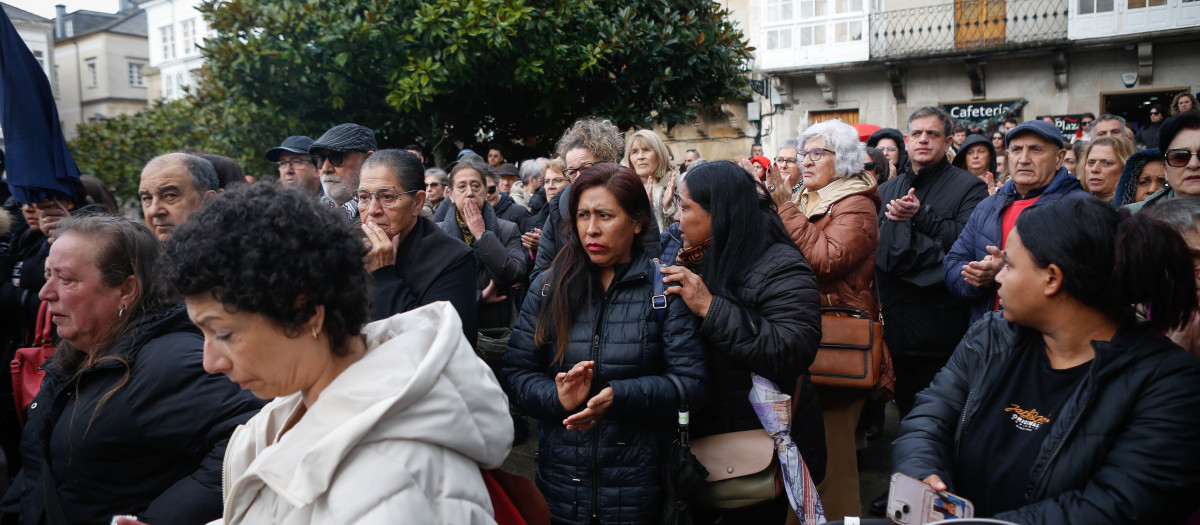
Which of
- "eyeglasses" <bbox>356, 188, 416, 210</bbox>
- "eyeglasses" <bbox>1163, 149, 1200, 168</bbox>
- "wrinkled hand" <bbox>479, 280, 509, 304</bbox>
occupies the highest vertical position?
"eyeglasses" <bbox>1163, 149, 1200, 168</bbox>

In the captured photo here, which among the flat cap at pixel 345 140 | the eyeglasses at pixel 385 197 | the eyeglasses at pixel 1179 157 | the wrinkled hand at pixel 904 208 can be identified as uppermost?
the flat cap at pixel 345 140

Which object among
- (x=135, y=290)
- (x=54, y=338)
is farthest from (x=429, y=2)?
(x=135, y=290)

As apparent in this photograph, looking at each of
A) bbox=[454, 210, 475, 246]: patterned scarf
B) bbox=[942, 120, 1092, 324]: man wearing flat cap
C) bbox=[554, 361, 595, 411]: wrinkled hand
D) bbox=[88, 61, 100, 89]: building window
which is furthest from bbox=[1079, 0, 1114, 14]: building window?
bbox=[88, 61, 100, 89]: building window

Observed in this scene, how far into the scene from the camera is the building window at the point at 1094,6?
16.4m

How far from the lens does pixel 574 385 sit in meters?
2.74

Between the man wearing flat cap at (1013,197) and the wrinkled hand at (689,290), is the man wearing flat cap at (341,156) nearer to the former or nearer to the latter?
the wrinkled hand at (689,290)

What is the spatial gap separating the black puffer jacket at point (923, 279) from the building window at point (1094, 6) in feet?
49.0

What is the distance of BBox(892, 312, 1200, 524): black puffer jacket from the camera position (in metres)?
1.94

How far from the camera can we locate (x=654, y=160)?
505cm

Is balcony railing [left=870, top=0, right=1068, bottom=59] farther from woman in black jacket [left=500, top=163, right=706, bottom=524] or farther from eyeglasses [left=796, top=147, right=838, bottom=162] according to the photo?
woman in black jacket [left=500, top=163, right=706, bottom=524]

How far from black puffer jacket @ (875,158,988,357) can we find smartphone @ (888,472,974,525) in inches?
107

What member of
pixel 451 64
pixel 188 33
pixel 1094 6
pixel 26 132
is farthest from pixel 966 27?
pixel 188 33

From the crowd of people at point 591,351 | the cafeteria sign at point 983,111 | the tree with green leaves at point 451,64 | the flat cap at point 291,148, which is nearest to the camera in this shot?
the crowd of people at point 591,351

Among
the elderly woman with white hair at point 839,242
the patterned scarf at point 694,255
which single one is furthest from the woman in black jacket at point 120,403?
the elderly woman with white hair at point 839,242
